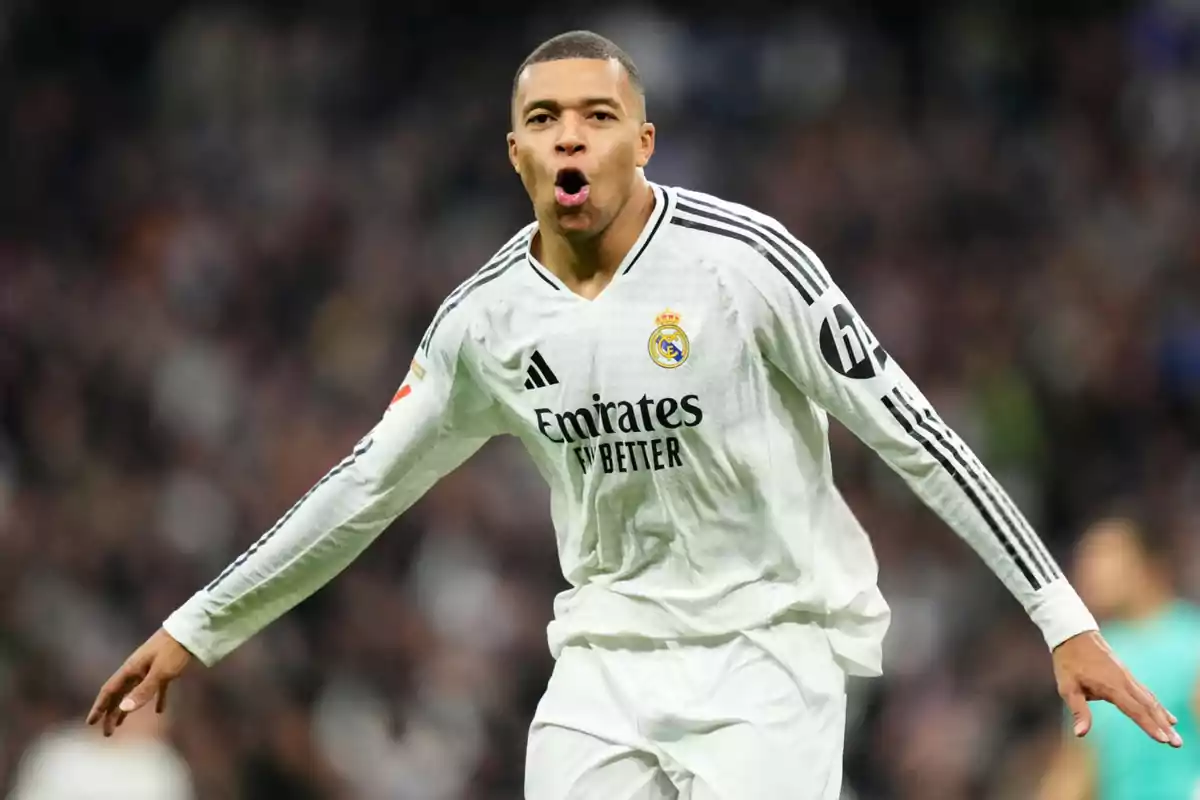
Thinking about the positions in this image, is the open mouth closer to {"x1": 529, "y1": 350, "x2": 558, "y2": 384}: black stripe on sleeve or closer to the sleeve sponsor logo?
{"x1": 529, "y1": 350, "x2": 558, "y2": 384}: black stripe on sleeve

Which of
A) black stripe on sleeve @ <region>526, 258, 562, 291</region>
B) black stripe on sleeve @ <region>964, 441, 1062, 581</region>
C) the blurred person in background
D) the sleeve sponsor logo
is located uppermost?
black stripe on sleeve @ <region>526, 258, 562, 291</region>

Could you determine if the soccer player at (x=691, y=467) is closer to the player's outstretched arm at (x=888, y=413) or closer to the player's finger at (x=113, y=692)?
the player's outstretched arm at (x=888, y=413)

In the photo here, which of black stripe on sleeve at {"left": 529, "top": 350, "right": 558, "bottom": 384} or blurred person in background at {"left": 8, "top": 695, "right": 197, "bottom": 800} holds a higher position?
black stripe on sleeve at {"left": 529, "top": 350, "right": 558, "bottom": 384}

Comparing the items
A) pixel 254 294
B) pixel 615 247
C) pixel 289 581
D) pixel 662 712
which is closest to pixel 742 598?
pixel 662 712

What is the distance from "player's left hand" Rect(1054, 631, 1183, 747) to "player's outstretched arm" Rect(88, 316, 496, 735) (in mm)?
1452

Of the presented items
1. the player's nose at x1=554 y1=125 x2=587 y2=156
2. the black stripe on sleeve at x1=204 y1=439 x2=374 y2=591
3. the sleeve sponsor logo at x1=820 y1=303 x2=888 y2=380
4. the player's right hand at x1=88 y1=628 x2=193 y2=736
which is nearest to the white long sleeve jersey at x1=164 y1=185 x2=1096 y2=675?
the sleeve sponsor logo at x1=820 y1=303 x2=888 y2=380

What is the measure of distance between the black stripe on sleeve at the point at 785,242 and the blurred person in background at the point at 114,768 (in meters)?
5.43

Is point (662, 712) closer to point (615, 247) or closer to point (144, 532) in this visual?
point (615, 247)

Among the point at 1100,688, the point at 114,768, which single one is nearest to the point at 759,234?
the point at 1100,688

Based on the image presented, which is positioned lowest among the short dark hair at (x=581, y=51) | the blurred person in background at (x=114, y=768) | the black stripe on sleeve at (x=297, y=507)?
the blurred person in background at (x=114, y=768)

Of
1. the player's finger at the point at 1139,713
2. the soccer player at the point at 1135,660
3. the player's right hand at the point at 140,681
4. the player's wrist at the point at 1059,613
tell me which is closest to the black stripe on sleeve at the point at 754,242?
the player's wrist at the point at 1059,613

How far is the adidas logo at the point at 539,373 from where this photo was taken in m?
4.29

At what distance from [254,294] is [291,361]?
659 mm

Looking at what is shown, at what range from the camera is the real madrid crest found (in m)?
4.16
